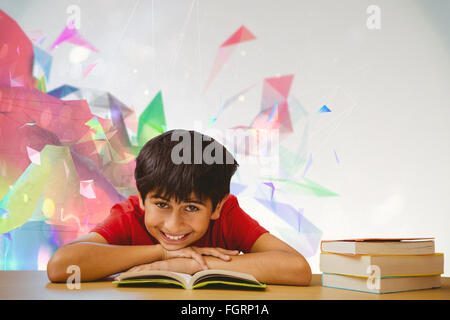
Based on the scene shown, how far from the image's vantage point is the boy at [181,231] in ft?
2.88

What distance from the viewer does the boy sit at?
2.88ft

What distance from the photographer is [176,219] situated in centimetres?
96

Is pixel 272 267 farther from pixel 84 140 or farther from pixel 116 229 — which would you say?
pixel 84 140

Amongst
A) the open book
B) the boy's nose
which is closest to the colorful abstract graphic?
the boy's nose

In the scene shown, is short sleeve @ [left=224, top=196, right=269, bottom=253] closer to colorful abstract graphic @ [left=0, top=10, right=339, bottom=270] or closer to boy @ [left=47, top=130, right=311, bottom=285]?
boy @ [left=47, top=130, right=311, bottom=285]

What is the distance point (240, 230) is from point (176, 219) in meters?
0.25

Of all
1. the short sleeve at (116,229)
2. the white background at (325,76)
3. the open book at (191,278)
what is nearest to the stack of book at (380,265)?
the open book at (191,278)

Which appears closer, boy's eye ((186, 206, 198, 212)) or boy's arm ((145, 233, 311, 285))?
boy's arm ((145, 233, 311, 285))

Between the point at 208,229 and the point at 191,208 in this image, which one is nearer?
the point at 191,208

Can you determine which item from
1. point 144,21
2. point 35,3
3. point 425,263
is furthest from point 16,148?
point 425,263

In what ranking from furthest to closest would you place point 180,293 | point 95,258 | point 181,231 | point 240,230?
1. point 240,230
2. point 181,231
3. point 95,258
4. point 180,293

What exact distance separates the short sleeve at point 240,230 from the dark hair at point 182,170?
119 mm

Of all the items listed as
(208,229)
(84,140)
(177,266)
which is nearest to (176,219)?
(177,266)

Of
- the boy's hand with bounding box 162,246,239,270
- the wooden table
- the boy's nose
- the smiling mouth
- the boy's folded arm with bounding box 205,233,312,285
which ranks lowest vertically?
the wooden table
